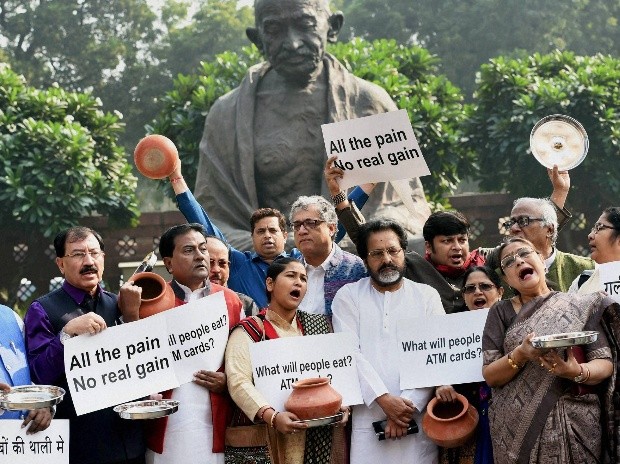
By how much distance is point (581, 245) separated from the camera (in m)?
14.7

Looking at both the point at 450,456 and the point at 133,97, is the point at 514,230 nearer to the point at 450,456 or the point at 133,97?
the point at 450,456

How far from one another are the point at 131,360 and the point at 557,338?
1.85 metres

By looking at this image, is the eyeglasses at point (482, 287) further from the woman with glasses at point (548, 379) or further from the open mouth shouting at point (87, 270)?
the open mouth shouting at point (87, 270)

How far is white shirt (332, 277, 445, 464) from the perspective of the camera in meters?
5.56

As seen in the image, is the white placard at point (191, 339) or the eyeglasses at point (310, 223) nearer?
the white placard at point (191, 339)

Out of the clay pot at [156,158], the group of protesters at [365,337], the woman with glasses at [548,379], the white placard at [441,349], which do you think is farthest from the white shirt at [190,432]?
the clay pot at [156,158]

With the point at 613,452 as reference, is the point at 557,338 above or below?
above

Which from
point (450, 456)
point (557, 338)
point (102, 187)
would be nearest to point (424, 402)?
point (450, 456)

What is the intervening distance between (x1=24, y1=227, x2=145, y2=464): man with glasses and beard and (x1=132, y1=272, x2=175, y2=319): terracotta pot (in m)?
0.12

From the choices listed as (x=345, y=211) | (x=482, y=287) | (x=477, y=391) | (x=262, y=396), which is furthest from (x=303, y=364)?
(x=345, y=211)

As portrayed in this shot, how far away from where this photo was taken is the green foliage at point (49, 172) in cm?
1344

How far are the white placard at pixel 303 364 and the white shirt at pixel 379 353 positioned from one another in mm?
89

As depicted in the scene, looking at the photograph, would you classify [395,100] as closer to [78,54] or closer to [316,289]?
[316,289]

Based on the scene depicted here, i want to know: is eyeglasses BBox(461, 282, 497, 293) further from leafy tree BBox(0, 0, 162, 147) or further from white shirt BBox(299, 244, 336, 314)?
leafy tree BBox(0, 0, 162, 147)
